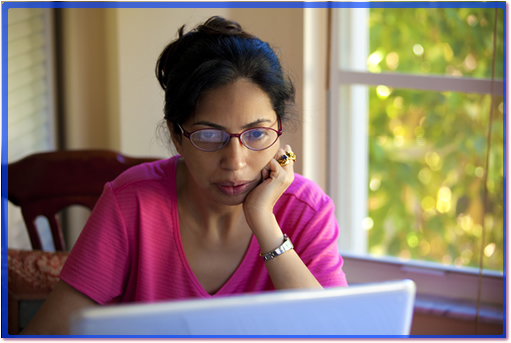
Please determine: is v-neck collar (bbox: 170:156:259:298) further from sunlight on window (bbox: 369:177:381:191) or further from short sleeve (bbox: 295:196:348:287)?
sunlight on window (bbox: 369:177:381:191)

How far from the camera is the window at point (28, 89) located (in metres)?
2.05

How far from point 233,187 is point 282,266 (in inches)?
7.9

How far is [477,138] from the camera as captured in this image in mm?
1990

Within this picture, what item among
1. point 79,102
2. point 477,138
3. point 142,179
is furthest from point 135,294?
point 477,138

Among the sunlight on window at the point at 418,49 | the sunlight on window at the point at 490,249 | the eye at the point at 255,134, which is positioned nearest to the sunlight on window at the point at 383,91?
the sunlight on window at the point at 418,49

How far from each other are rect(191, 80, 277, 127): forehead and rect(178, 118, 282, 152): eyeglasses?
0.02 metres

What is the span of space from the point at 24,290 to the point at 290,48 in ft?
4.01

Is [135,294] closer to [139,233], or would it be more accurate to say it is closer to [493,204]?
[139,233]

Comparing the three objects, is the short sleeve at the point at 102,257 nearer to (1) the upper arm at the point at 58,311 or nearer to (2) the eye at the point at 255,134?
(1) the upper arm at the point at 58,311

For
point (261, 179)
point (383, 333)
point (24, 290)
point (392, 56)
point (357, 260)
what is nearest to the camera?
point (383, 333)

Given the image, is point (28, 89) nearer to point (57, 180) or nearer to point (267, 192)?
point (57, 180)

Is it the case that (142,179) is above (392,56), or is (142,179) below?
below

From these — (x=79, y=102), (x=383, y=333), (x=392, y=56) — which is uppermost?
(x=392, y=56)

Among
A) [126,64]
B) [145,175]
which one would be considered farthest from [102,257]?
[126,64]
